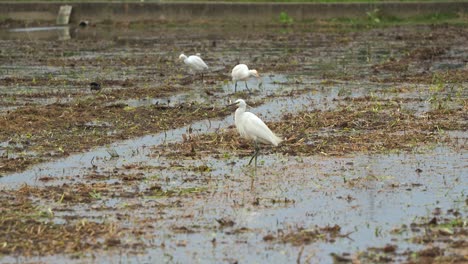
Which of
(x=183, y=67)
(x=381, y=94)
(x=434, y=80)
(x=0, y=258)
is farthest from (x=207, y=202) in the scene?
(x=183, y=67)

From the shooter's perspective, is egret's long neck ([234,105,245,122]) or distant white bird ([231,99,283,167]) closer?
distant white bird ([231,99,283,167])

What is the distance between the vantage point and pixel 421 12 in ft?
121

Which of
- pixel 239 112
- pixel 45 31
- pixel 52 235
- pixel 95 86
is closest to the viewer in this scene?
pixel 52 235

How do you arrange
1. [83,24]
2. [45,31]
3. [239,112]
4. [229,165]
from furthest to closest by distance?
[83,24], [45,31], [239,112], [229,165]

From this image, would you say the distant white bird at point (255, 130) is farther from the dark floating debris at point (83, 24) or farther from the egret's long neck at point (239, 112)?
the dark floating debris at point (83, 24)

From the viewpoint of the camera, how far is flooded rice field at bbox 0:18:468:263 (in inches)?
329

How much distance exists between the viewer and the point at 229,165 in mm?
→ 11797

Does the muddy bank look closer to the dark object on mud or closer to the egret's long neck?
the dark object on mud

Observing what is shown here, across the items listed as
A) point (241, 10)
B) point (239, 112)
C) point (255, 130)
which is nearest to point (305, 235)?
point (255, 130)

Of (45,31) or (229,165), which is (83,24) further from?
(229,165)

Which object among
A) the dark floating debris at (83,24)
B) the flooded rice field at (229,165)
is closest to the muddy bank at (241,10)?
the dark floating debris at (83,24)

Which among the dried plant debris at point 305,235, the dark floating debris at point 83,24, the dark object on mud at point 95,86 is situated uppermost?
the dark floating debris at point 83,24

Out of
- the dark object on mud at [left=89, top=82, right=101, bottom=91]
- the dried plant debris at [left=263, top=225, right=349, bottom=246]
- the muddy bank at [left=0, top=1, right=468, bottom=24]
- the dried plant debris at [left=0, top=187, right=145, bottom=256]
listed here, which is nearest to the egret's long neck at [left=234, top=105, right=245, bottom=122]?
the dried plant debris at [left=0, top=187, right=145, bottom=256]

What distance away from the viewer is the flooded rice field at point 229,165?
27.4 feet
